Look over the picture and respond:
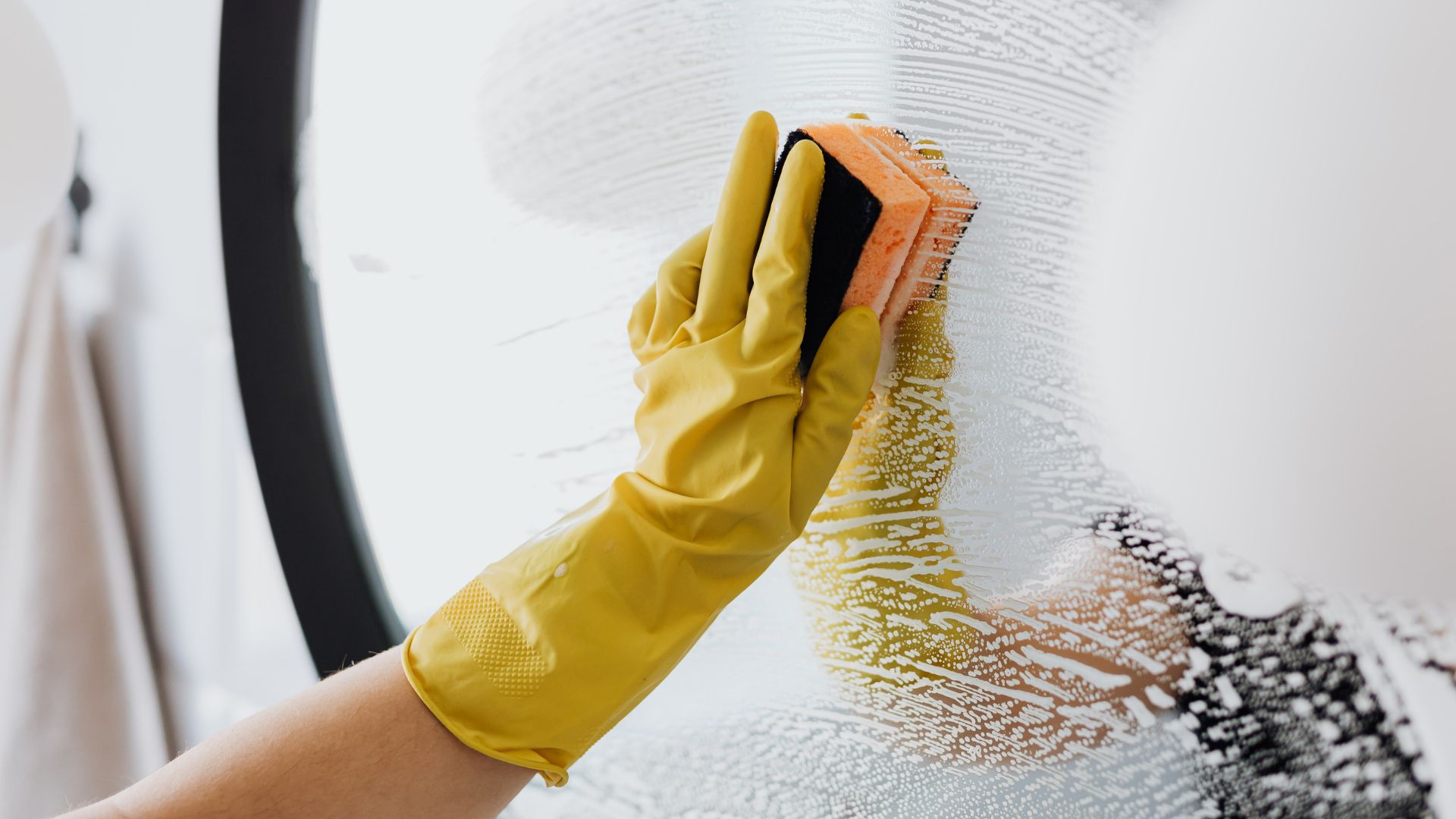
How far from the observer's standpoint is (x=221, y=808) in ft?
1.45

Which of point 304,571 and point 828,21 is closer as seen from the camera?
point 828,21

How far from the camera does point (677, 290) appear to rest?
1.70 feet

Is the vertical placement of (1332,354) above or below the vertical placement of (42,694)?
above

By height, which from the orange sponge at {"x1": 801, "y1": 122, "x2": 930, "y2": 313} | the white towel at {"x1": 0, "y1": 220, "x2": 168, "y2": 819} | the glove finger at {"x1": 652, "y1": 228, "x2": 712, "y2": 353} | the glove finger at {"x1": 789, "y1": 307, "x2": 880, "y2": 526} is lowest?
the white towel at {"x1": 0, "y1": 220, "x2": 168, "y2": 819}

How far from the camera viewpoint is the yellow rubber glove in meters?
0.46

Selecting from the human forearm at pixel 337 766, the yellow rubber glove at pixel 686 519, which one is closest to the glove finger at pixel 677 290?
the yellow rubber glove at pixel 686 519

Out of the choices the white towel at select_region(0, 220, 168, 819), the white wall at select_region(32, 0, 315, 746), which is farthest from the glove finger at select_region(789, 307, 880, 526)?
the white towel at select_region(0, 220, 168, 819)

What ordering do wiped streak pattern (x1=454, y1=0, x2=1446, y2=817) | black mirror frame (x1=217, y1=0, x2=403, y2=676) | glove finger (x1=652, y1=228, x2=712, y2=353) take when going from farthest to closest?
black mirror frame (x1=217, y1=0, x2=403, y2=676), glove finger (x1=652, y1=228, x2=712, y2=353), wiped streak pattern (x1=454, y1=0, x2=1446, y2=817)

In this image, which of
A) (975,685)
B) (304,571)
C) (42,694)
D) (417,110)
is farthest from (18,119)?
(975,685)

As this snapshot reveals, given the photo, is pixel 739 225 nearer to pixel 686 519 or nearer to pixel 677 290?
Result: pixel 677 290

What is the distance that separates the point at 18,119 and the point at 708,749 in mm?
942

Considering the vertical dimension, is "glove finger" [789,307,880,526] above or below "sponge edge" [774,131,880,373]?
below

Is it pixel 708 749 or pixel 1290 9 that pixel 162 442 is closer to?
pixel 708 749

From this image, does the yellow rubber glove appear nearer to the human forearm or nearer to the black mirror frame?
the human forearm
